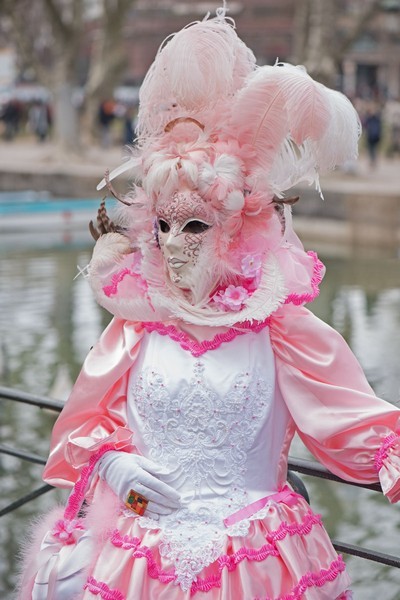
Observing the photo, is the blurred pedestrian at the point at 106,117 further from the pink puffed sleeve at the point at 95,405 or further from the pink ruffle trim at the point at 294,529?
the pink ruffle trim at the point at 294,529

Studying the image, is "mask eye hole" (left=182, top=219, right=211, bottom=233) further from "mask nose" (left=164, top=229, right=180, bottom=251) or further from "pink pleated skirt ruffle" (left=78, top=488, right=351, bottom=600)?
"pink pleated skirt ruffle" (left=78, top=488, right=351, bottom=600)

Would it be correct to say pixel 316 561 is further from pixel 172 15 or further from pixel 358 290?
pixel 172 15

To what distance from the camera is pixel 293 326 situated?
279 cm

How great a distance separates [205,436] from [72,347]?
6755 millimetres

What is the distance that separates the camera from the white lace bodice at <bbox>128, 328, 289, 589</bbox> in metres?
2.70

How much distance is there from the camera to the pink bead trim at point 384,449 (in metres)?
2.58

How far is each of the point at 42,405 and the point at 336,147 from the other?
1367 millimetres

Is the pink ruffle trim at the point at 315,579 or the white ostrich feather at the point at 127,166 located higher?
the white ostrich feather at the point at 127,166

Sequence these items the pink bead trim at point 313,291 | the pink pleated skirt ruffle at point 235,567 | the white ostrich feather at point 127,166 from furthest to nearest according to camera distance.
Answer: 1. the white ostrich feather at point 127,166
2. the pink bead trim at point 313,291
3. the pink pleated skirt ruffle at point 235,567

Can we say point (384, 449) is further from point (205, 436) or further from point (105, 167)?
point (105, 167)

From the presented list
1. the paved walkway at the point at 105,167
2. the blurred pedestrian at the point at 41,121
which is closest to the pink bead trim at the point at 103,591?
the paved walkway at the point at 105,167

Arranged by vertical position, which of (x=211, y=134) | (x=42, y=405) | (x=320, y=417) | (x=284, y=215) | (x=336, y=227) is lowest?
(x=336, y=227)

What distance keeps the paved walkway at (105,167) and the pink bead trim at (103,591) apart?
13.9 metres

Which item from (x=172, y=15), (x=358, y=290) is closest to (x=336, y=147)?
(x=358, y=290)
